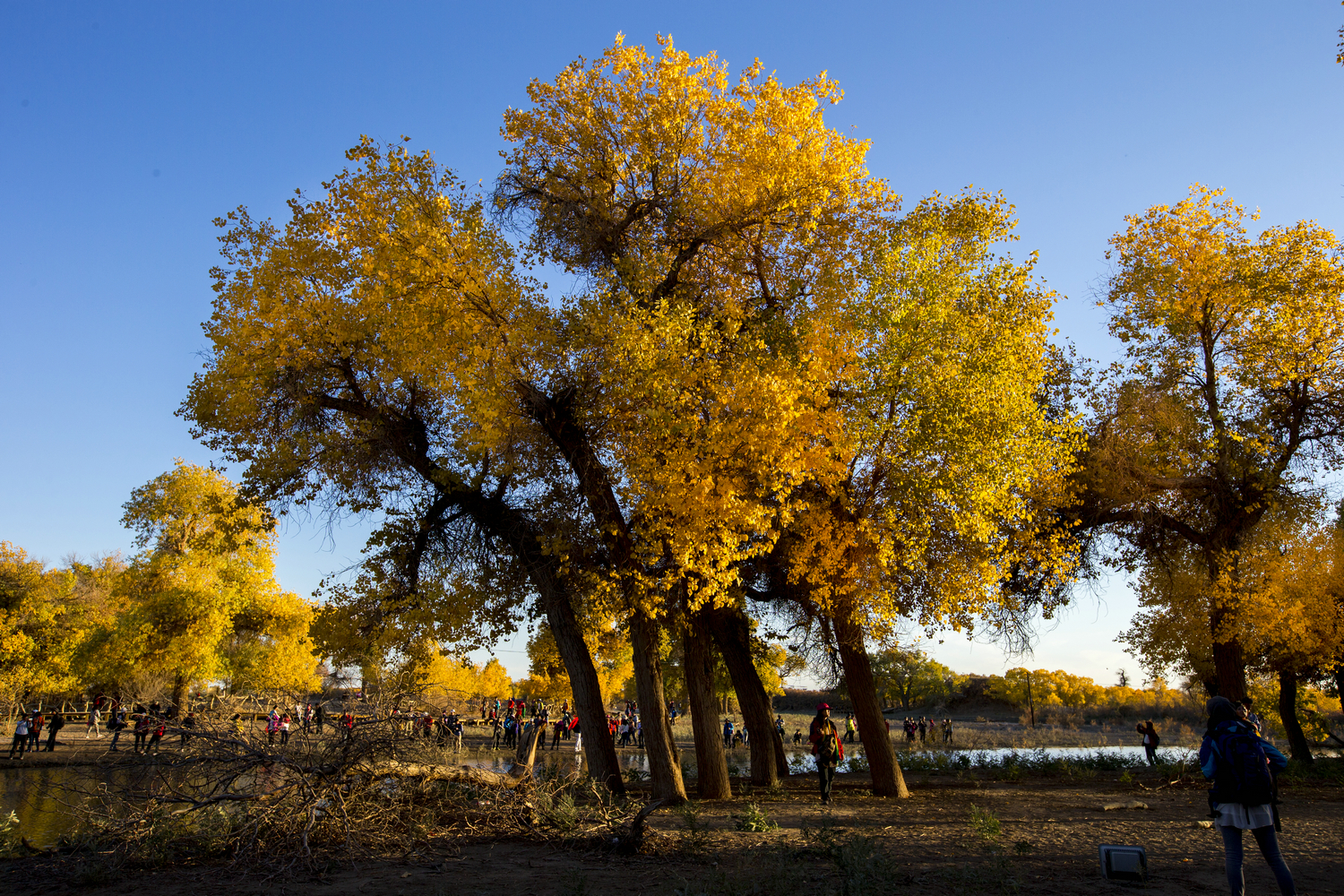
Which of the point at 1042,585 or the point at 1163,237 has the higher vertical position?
the point at 1163,237

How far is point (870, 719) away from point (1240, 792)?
28.1 ft

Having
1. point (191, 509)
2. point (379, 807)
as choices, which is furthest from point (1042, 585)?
point (191, 509)

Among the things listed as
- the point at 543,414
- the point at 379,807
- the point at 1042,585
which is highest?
the point at 543,414

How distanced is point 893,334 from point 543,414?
580 centimetres

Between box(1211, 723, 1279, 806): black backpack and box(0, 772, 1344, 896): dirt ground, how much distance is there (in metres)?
1.30

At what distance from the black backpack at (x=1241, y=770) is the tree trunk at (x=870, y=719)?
7703 millimetres

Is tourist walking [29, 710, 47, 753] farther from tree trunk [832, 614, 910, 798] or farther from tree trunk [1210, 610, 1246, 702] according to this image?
tree trunk [1210, 610, 1246, 702]

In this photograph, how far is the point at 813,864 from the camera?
24.5 feet

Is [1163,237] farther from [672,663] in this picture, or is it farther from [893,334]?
[672,663]

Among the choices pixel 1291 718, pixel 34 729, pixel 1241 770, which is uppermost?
pixel 1241 770

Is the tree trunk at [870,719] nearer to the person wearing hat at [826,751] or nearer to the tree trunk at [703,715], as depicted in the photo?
the person wearing hat at [826,751]

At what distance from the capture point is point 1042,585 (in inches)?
616

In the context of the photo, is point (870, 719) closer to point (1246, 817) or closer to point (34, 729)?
point (1246, 817)

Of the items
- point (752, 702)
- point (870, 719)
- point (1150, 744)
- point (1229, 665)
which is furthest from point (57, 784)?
point (1150, 744)
